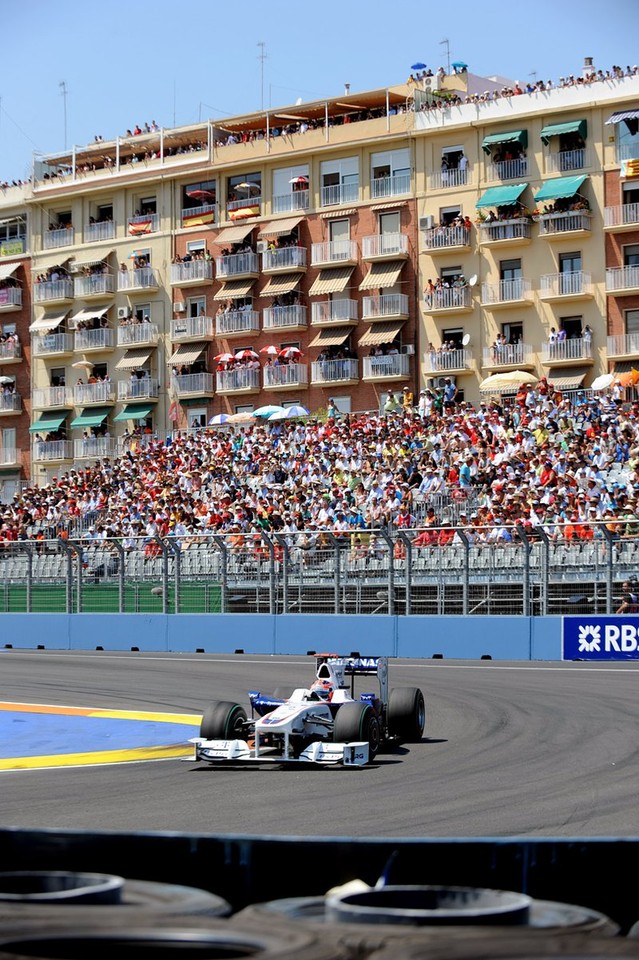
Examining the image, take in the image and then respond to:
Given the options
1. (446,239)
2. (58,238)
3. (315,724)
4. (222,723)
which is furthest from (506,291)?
(222,723)

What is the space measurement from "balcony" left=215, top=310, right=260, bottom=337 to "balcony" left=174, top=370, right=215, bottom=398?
1734 millimetres

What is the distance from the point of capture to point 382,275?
1916 inches

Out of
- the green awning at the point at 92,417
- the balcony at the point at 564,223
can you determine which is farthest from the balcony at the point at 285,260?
the balcony at the point at 564,223

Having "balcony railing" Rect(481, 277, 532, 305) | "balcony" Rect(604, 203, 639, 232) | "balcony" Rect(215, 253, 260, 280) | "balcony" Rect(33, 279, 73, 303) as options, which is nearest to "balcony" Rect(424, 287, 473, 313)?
"balcony railing" Rect(481, 277, 532, 305)

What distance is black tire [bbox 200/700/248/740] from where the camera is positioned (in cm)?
1223

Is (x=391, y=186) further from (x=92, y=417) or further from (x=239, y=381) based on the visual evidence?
(x=92, y=417)

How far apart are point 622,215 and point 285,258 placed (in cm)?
1296

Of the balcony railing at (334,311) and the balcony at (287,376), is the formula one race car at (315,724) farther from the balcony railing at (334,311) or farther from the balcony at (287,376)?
the balcony at (287,376)

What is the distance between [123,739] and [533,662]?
1023 centimetres

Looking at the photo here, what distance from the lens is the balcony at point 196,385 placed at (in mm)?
52406

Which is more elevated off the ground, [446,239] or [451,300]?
[446,239]

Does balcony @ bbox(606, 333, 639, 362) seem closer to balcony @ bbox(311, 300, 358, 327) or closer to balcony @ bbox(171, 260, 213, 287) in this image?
balcony @ bbox(311, 300, 358, 327)

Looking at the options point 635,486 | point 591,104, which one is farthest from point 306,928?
point 591,104

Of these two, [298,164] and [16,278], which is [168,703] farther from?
[16,278]
